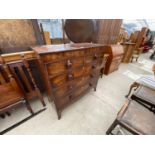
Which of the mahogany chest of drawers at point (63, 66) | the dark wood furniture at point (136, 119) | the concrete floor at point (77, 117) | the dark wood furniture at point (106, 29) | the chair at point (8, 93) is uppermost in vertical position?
the dark wood furniture at point (106, 29)

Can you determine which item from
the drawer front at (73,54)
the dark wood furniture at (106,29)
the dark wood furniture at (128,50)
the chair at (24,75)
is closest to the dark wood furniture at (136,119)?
the drawer front at (73,54)

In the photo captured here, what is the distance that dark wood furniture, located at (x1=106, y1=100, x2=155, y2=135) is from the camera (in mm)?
846

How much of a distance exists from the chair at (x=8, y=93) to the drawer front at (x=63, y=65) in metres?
0.63

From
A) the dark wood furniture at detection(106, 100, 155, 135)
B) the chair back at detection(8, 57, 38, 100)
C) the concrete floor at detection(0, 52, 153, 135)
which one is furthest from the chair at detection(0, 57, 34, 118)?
the dark wood furniture at detection(106, 100, 155, 135)

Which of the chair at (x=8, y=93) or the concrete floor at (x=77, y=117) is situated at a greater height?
the chair at (x=8, y=93)

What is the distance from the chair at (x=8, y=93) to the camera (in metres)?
1.11

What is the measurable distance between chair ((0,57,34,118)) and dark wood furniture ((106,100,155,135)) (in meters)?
1.32

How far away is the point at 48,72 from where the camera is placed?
2.97ft

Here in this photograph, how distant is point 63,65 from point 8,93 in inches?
36.1

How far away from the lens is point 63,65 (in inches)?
39.6

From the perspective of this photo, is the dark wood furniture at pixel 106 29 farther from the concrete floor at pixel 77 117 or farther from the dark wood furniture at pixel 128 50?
the dark wood furniture at pixel 128 50

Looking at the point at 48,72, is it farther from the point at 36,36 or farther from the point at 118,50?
the point at 118,50

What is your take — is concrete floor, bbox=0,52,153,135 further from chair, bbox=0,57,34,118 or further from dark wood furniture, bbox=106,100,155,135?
dark wood furniture, bbox=106,100,155,135

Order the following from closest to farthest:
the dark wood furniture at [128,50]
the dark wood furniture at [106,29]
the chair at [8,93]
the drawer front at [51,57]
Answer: the drawer front at [51,57] → the chair at [8,93] → the dark wood furniture at [106,29] → the dark wood furniture at [128,50]
